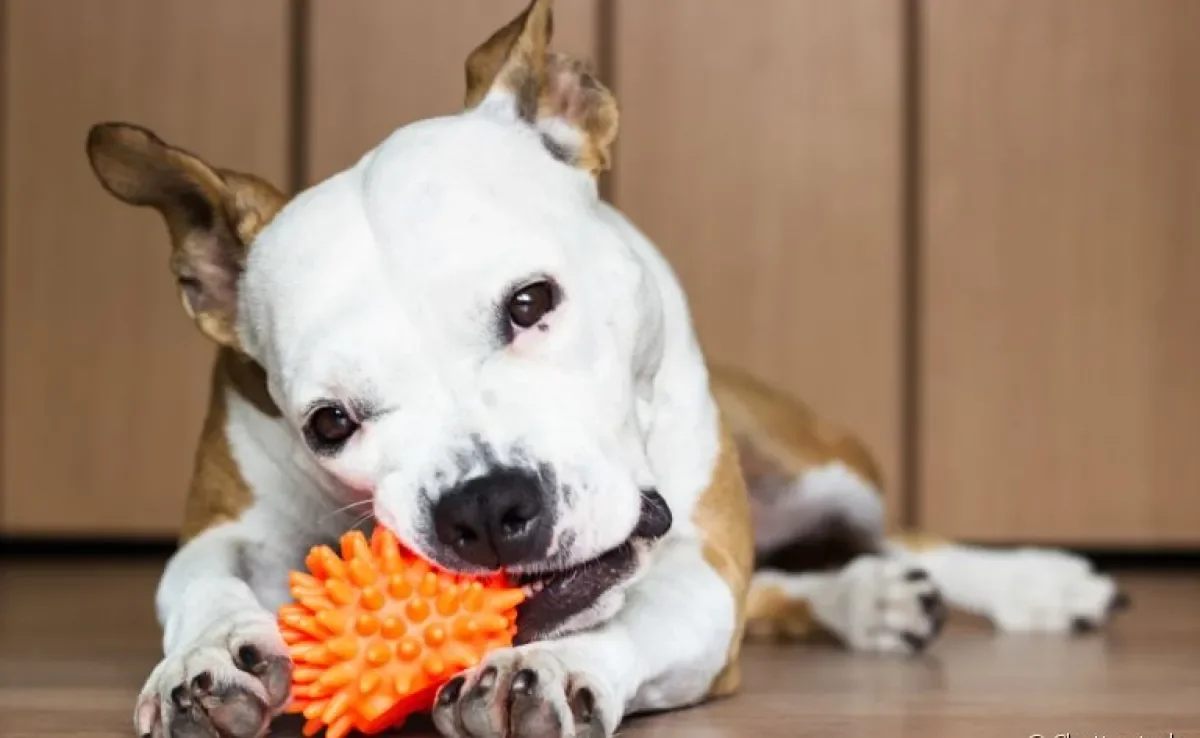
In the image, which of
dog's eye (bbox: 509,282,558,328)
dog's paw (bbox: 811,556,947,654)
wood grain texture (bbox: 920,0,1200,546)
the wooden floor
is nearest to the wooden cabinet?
wood grain texture (bbox: 920,0,1200,546)

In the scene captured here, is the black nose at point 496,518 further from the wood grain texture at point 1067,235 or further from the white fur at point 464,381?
the wood grain texture at point 1067,235

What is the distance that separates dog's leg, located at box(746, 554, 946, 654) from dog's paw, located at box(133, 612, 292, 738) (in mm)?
949

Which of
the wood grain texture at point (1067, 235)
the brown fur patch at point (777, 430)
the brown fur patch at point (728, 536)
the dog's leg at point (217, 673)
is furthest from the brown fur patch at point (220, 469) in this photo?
the wood grain texture at point (1067, 235)

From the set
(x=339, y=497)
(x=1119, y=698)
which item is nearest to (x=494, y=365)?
(x=339, y=497)

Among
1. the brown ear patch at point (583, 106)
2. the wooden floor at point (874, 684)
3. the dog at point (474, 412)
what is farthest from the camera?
the brown ear patch at point (583, 106)

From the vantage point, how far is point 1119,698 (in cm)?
172

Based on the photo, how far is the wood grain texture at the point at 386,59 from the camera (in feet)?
11.4

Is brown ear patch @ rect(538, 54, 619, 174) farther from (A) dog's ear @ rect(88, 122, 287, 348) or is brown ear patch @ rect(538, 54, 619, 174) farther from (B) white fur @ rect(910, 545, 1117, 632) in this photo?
(B) white fur @ rect(910, 545, 1117, 632)

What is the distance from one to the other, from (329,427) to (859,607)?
2.99ft

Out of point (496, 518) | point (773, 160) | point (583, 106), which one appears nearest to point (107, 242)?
point (773, 160)

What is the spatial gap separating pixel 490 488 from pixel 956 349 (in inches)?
87.8

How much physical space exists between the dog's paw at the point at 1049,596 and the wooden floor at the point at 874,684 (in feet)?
0.14

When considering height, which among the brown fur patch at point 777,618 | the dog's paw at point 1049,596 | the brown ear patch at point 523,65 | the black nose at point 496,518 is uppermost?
the brown ear patch at point 523,65

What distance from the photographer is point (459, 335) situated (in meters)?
1.48
